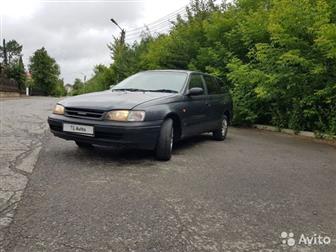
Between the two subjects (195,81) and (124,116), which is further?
(195,81)

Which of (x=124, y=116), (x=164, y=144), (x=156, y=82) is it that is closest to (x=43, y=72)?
(x=156, y=82)

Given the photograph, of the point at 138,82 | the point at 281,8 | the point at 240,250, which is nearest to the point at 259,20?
the point at 281,8

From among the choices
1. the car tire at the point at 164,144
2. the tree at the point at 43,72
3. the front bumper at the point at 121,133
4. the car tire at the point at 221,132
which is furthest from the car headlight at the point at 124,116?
the tree at the point at 43,72

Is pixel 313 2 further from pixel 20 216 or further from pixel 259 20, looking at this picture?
pixel 20 216

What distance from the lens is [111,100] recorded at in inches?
228

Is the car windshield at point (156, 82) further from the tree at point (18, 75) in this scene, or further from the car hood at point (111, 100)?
the tree at point (18, 75)

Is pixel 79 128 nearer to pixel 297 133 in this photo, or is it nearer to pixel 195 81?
pixel 195 81

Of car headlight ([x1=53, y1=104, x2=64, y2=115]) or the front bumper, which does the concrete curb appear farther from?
car headlight ([x1=53, y1=104, x2=64, y2=115])

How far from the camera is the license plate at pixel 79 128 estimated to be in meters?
5.57

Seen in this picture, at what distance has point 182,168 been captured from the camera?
18.5 feet

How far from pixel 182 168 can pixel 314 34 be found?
612 centimetres

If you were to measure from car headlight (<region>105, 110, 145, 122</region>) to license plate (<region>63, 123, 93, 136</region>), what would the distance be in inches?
12.3

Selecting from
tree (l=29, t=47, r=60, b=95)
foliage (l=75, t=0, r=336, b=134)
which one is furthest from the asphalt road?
tree (l=29, t=47, r=60, b=95)

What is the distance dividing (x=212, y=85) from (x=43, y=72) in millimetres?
70950
